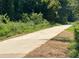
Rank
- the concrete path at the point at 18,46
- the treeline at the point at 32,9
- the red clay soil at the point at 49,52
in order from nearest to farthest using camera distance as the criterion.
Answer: the red clay soil at the point at 49,52, the concrete path at the point at 18,46, the treeline at the point at 32,9

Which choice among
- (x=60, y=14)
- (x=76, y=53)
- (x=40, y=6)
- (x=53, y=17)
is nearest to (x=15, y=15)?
(x=40, y=6)

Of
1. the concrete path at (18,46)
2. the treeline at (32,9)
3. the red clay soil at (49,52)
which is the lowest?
the red clay soil at (49,52)

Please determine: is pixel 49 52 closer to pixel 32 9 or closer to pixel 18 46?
pixel 18 46

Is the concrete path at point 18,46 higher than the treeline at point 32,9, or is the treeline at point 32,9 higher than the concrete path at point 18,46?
the treeline at point 32,9

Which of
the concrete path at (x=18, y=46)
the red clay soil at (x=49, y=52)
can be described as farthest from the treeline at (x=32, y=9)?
the red clay soil at (x=49, y=52)

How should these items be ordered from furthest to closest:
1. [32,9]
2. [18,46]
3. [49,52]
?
1. [32,9]
2. [18,46]
3. [49,52]

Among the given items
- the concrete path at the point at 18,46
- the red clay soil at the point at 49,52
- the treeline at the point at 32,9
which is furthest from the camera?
the treeline at the point at 32,9

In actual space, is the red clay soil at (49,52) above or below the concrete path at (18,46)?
below

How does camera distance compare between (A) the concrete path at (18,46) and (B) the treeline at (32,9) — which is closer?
(A) the concrete path at (18,46)

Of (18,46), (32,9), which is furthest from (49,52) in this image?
(32,9)

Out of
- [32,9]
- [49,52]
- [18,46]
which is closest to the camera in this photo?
[49,52]

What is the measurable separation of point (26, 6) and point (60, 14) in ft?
69.7

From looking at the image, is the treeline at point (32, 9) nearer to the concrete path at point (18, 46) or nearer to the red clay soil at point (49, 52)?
the concrete path at point (18, 46)

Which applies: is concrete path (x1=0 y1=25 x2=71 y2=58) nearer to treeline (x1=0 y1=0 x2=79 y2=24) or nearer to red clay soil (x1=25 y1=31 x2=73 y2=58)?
red clay soil (x1=25 y1=31 x2=73 y2=58)
